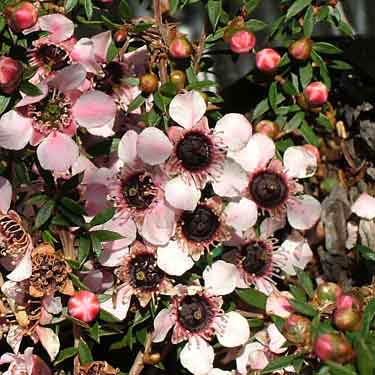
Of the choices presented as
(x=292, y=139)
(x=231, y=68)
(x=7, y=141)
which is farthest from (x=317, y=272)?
(x=7, y=141)

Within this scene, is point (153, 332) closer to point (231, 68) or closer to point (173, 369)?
point (173, 369)

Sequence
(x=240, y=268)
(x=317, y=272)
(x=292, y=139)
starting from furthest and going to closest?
(x=317, y=272), (x=292, y=139), (x=240, y=268)

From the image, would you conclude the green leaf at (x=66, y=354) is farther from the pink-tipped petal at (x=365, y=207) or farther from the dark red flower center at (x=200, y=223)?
the pink-tipped petal at (x=365, y=207)

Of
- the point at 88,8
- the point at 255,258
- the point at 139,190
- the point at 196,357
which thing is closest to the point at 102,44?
the point at 88,8

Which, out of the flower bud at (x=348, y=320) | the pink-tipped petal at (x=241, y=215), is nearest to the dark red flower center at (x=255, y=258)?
the pink-tipped petal at (x=241, y=215)

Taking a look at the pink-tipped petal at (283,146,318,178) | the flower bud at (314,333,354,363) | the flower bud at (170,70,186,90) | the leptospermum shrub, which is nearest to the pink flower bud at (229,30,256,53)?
the leptospermum shrub

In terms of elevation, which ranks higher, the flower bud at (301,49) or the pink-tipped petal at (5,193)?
the flower bud at (301,49)
